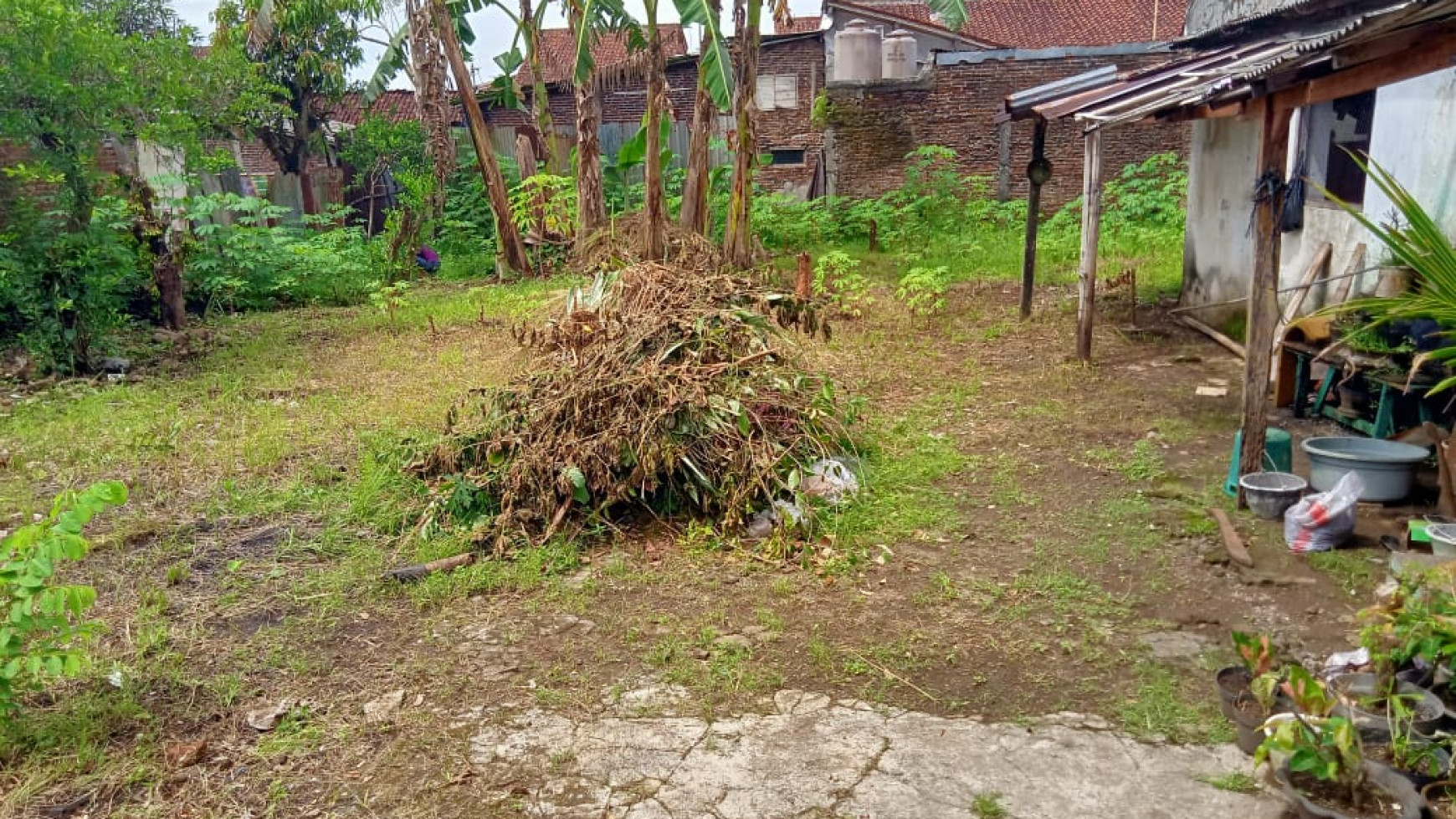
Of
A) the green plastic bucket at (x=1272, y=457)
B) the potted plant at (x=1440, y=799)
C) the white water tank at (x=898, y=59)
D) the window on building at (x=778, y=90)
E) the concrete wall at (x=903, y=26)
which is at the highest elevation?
the concrete wall at (x=903, y=26)

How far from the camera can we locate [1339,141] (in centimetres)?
734

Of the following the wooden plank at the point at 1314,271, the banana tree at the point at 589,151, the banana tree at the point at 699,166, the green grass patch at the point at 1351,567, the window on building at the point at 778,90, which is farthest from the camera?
the window on building at the point at 778,90

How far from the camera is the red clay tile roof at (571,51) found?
1725cm

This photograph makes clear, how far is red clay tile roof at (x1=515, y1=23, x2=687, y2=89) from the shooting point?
17.2 m

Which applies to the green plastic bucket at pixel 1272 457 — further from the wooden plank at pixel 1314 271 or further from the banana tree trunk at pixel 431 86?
the banana tree trunk at pixel 431 86

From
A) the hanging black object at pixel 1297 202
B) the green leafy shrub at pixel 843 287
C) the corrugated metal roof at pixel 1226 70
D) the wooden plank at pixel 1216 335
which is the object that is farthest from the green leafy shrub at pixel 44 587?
the hanging black object at pixel 1297 202

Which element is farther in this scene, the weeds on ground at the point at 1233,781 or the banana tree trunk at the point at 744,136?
the banana tree trunk at the point at 744,136

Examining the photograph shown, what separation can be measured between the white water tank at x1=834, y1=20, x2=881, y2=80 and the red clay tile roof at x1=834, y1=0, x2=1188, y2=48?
30.4ft

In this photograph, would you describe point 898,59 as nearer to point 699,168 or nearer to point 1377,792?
point 699,168

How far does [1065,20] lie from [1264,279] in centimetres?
2432

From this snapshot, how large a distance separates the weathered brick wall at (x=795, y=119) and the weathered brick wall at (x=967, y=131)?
113 centimetres

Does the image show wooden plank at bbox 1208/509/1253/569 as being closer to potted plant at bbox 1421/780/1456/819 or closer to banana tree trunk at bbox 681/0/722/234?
potted plant at bbox 1421/780/1456/819

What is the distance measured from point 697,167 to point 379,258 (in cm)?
502

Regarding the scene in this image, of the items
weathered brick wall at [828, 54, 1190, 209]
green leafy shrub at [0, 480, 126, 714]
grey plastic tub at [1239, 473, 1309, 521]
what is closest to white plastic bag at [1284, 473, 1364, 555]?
grey plastic tub at [1239, 473, 1309, 521]
